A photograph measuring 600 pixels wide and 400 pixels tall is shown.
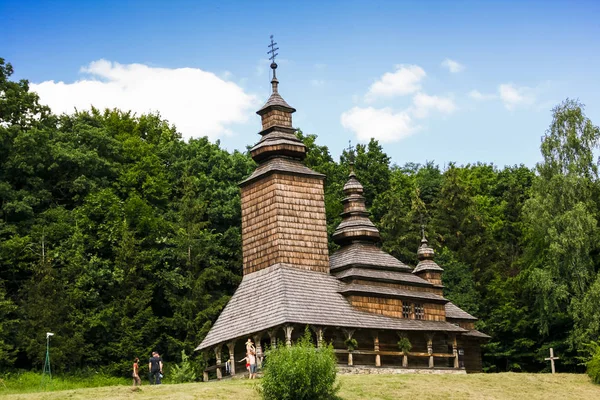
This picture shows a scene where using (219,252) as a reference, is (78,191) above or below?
above

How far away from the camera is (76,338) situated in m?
49.0

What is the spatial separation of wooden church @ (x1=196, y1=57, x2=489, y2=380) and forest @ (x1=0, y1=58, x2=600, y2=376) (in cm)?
727

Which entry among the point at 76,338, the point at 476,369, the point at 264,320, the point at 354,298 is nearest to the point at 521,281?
the point at 476,369

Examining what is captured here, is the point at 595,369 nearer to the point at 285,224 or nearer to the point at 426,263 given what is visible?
the point at 426,263

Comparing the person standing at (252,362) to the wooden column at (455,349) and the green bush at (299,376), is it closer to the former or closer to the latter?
the green bush at (299,376)

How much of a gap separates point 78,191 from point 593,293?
28.5m

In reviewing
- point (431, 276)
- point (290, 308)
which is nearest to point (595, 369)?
point (431, 276)

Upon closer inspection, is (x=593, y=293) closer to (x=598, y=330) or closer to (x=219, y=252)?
(x=598, y=330)

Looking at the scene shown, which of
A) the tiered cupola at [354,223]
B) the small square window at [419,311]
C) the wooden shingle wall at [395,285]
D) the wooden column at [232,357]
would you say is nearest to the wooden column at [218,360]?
the wooden column at [232,357]

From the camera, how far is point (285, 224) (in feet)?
150

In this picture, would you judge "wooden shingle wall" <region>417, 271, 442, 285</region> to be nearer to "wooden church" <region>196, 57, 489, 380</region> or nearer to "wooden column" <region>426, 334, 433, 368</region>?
"wooden church" <region>196, 57, 489, 380</region>

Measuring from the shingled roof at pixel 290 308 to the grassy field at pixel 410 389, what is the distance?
3994 mm

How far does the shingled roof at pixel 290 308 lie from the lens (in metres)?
41.9

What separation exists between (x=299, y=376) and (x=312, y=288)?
38.1 ft
